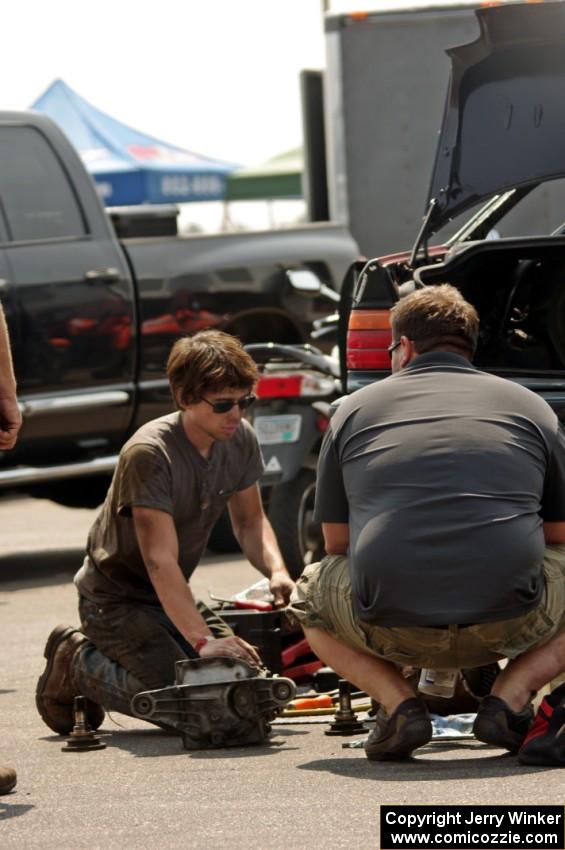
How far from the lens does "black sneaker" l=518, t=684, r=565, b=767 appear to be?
202 inches

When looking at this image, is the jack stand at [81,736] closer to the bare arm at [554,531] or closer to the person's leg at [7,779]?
the person's leg at [7,779]

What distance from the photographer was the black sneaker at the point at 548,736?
5129 millimetres

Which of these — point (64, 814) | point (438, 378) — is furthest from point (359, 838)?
point (438, 378)

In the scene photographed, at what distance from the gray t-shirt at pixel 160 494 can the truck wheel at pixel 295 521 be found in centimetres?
263

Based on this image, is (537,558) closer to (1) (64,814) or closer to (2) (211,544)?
(1) (64,814)

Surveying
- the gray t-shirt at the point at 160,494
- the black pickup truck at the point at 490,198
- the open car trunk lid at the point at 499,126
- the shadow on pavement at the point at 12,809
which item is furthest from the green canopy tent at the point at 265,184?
the shadow on pavement at the point at 12,809

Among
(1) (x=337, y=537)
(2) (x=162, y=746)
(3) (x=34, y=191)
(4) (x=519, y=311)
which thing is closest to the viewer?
(1) (x=337, y=537)

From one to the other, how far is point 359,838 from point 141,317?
20.4 ft

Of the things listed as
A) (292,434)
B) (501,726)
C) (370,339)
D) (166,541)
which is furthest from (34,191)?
(501,726)

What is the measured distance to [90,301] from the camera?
33.3 feet

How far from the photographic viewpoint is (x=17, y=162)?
33.6ft

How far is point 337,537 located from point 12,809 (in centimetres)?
124

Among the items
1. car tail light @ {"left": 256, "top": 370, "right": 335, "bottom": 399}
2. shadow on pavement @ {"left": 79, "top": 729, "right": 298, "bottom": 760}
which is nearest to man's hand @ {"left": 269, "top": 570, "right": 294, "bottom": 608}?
shadow on pavement @ {"left": 79, "top": 729, "right": 298, "bottom": 760}

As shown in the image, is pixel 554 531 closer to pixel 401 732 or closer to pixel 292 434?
pixel 401 732
